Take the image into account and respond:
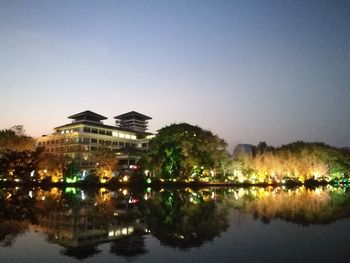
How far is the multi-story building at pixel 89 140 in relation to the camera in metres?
68.6

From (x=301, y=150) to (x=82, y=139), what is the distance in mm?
46255

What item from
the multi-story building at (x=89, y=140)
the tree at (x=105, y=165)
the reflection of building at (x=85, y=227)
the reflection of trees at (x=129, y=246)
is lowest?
the reflection of trees at (x=129, y=246)

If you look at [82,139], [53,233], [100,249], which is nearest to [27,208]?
[53,233]

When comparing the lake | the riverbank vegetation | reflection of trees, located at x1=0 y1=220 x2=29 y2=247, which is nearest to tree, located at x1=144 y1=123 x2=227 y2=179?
the riverbank vegetation

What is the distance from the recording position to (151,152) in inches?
2079

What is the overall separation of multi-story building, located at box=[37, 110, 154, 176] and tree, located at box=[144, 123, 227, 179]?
13.3 m

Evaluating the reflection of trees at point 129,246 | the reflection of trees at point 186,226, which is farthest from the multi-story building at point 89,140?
the reflection of trees at point 129,246

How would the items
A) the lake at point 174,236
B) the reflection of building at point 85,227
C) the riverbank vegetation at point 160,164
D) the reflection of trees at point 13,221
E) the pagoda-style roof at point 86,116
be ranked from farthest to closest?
the pagoda-style roof at point 86,116, the riverbank vegetation at point 160,164, the reflection of trees at point 13,221, the reflection of building at point 85,227, the lake at point 174,236

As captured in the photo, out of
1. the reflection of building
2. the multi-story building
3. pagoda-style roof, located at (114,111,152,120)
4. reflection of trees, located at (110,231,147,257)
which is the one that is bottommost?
reflection of trees, located at (110,231,147,257)

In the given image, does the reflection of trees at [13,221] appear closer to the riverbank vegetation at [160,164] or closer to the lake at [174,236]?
the lake at [174,236]

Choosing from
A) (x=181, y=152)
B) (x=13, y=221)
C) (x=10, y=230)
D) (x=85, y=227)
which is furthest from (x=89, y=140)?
(x=10, y=230)

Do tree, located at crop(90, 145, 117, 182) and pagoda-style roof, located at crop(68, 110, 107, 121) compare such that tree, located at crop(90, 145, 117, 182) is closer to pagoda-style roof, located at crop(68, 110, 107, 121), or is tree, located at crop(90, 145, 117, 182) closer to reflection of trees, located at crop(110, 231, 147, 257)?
pagoda-style roof, located at crop(68, 110, 107, 121)

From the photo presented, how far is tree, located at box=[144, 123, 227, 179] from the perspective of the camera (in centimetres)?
5166

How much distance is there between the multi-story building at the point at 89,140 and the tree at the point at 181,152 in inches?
524
